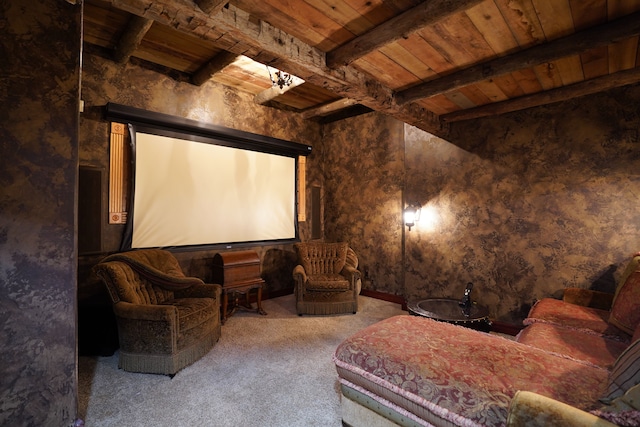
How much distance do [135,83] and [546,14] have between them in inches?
153

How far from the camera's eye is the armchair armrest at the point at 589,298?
8.84ft

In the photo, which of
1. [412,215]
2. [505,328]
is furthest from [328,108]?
[505,328]

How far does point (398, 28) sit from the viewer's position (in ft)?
6.22

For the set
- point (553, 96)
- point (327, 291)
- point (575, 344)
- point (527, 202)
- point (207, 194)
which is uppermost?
point (553, 96)

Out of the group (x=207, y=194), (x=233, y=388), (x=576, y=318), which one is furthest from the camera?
(x=207, y=194)

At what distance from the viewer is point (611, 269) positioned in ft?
9.59

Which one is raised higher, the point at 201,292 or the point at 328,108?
the point at 328,108

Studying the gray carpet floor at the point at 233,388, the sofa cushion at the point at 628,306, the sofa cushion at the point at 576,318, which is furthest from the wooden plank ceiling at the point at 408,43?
the gray carpet floor at the point at 233,388

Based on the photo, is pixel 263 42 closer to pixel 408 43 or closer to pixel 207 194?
pixel 408 43

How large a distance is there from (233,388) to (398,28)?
9.09 feet

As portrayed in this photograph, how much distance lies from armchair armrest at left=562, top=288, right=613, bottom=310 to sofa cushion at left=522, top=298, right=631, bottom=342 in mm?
99

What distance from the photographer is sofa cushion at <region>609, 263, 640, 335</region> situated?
207 centimetres

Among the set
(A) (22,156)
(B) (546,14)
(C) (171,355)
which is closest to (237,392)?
(C) (171,355)

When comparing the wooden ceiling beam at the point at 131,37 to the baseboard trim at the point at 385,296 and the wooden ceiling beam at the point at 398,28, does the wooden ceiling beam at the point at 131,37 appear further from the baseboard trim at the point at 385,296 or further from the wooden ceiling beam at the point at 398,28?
the baseboard trim at the point at 385,296
